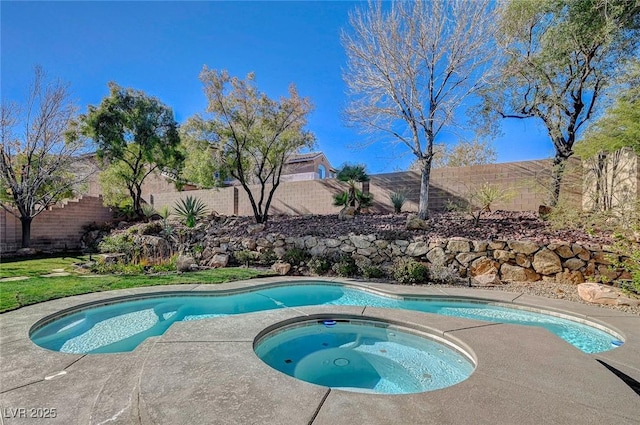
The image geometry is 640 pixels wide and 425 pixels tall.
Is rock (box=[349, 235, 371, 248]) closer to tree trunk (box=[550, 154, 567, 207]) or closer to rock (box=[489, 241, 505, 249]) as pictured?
rock (box=[489, 241, 505, 249])

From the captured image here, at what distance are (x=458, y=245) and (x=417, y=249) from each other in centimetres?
99

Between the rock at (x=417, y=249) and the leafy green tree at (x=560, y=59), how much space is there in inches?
163

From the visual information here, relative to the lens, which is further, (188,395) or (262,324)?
(262,324)

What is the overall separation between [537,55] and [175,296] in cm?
1135

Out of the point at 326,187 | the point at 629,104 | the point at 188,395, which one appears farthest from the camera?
the point at 326,187

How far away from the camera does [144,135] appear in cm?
1544

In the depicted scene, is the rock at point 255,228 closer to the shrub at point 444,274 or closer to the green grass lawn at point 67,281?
the green grass lawn at point 67,281

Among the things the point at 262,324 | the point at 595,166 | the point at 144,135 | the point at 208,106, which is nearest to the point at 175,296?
the point at 262,324

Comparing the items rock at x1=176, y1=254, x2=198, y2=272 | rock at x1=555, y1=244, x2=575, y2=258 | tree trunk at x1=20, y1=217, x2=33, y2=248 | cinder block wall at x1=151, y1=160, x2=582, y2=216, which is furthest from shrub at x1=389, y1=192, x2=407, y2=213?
tree trunk at x1=20, y1=217, x2=33, y2=248

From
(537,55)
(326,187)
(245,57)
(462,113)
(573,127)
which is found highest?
(245,57)

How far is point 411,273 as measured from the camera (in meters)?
7.55

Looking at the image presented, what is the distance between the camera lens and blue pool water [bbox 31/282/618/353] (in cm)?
429

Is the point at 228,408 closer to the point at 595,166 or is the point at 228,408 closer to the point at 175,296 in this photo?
the point at 175,296

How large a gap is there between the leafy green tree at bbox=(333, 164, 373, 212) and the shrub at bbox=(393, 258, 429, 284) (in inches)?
157
